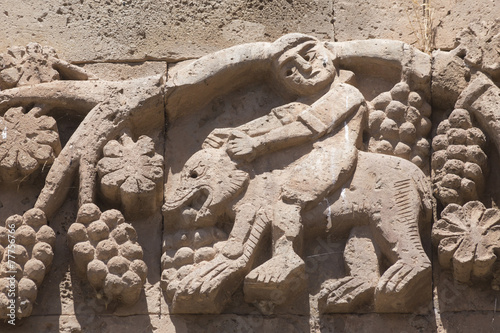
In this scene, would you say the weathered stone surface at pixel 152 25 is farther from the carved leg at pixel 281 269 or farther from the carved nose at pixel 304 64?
the carved leg at pixel 281 269

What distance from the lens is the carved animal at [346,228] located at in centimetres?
453

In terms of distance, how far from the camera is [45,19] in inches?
212

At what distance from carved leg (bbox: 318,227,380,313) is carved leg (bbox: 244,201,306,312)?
12 centimetres

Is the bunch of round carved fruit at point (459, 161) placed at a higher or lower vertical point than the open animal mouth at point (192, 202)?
higher

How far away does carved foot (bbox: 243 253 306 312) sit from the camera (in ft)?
14.8

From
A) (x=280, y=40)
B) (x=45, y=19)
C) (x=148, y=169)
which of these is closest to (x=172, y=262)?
(x=148, y=169)

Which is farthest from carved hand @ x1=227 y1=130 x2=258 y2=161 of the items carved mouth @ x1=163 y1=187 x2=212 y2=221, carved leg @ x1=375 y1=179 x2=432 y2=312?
carved leg @ x1=375 y1=179 x2=432 y2=312

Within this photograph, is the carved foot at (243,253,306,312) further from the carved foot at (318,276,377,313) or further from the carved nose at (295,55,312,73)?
the carved nose at (295,55,312,73)

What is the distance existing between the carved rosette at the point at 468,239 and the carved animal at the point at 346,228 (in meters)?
0.10

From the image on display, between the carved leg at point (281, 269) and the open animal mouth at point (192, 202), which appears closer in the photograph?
the carved leg at point (281, 269)

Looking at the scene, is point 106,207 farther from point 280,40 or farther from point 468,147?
point 468,147

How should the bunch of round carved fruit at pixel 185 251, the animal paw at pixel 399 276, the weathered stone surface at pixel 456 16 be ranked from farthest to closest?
the weathered stone surface at pixel 456 16 < the bunch of round carved fruit at pixel 185 251 < the animal paw at pixel 399 276

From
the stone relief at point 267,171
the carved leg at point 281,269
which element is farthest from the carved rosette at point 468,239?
the carved leg at point 281,269

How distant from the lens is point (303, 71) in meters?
4.98
